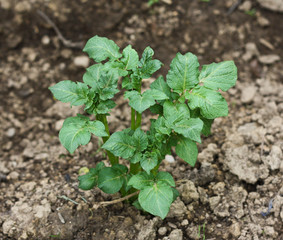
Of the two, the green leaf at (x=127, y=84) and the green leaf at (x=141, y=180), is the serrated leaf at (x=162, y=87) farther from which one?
the green leaf at (x=141, y=180)

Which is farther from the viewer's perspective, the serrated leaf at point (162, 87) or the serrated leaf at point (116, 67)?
the serrated leaf at point (162, 87)

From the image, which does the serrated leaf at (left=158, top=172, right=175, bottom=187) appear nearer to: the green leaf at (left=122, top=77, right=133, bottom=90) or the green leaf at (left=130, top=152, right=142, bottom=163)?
the green leaf at (left=130, top=152, right=142, bottom=163)

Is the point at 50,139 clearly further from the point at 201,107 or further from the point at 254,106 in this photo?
the point at 254,106

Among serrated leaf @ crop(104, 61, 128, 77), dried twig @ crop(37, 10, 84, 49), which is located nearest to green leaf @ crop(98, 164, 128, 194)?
serrated leaf @ crop(104, 61, 128, 77)

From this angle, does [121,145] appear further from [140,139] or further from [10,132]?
[10,132]

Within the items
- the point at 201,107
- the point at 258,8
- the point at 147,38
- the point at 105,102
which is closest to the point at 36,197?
the point at 105,102

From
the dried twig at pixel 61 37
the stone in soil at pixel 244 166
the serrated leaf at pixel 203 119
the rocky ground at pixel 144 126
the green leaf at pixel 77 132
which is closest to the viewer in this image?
the green leaf at pixel 77 132

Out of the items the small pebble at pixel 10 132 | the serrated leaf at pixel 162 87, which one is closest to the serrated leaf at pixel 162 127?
the serrated leaf at pixel 162 87
